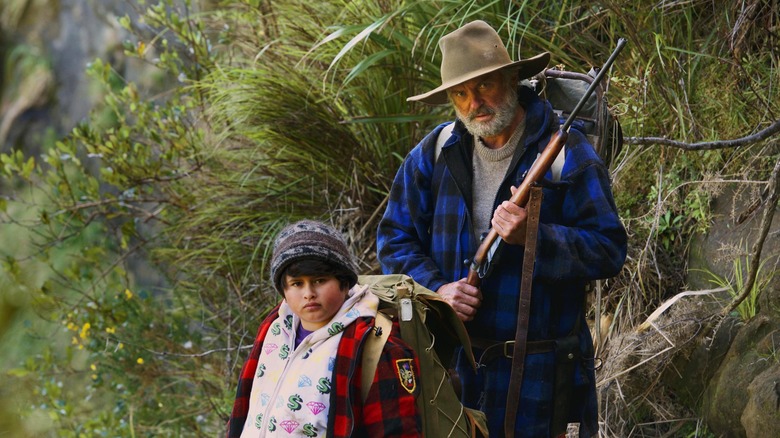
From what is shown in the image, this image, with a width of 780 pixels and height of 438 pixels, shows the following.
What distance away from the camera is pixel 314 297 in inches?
109

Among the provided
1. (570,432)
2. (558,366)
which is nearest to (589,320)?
(570,432)

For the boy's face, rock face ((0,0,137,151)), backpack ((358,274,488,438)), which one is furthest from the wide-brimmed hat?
rock face ((0,0,137,151))

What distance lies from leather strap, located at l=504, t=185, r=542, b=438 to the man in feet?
0.09

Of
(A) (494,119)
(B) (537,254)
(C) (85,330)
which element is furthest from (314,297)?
(C) (85,330)

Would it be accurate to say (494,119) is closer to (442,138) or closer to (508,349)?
(442,138)

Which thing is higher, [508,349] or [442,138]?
[442,138]

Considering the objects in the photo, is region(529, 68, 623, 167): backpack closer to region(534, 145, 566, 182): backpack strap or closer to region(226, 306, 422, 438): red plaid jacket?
region(534, 145, 566, 182): backpack strap

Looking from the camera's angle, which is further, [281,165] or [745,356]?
[281,165]

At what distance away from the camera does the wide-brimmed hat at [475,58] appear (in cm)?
331

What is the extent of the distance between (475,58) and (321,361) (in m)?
1.16

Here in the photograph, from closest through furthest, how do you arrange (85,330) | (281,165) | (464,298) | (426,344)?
(426,344)
(464,298)
(281,165)
(85,330)

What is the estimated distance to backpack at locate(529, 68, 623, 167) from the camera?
3459 millimetres

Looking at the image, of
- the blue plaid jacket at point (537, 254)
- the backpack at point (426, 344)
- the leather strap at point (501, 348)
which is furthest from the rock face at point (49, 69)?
the backpack at point (426, 344)

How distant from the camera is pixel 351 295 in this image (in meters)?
2.87
